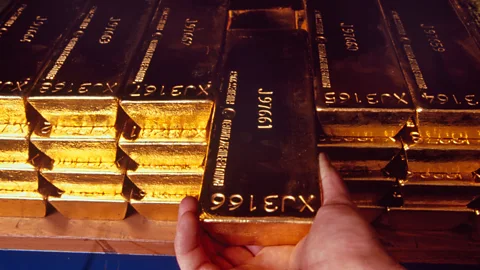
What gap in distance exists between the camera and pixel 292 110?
0.92 meters

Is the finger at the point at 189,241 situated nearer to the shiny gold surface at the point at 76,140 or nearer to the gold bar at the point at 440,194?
the shiny gold surface at the point at 76,140

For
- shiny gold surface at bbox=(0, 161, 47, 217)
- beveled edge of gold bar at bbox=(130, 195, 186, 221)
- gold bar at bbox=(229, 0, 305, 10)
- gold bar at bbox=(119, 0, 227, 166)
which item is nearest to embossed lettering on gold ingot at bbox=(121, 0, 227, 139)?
gold bar at bbox=(119, 0, 227, 166)

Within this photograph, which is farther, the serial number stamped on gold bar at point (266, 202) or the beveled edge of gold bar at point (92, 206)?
the beveled edge of gold bar at point (92, 206)

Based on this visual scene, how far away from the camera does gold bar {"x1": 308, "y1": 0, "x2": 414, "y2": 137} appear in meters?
0.88

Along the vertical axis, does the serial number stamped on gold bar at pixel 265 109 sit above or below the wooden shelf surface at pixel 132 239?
above

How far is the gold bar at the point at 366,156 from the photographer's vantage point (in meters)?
0.91

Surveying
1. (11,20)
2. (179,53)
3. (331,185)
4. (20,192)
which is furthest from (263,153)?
(11,20)

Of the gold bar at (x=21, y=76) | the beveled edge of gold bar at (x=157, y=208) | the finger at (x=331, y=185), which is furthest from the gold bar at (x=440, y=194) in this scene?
the gold bar at (x=21, y=76)

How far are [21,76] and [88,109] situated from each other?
205mm

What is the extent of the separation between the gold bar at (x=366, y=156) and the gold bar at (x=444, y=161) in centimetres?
3

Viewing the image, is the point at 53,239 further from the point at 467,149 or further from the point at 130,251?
the point at 467,149

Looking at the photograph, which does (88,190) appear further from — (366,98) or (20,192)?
(366,98)

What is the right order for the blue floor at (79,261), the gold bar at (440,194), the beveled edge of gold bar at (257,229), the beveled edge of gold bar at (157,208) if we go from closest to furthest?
the beveled edge of gold bar at (257,229) < the gold bar at (440,194) < the beveled edge of gold bar at (157,208) < the blue floor at (79,261)

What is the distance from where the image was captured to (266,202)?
2.51 feet
